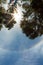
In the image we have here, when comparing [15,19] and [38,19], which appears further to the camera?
[15,19]

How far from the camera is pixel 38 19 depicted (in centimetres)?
1446

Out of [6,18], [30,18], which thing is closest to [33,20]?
[30,18]

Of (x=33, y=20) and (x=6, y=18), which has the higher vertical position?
(x=6, y=18)

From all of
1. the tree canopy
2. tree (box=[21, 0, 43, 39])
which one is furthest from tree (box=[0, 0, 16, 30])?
tree (box=[21, 0, 43, 39])

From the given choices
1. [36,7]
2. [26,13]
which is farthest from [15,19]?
[36,7]

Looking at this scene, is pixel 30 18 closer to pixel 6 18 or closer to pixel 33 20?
pixel 33 20

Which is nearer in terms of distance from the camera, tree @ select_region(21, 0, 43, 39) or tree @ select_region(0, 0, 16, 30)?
tree @ select_region(21, 0, 43, 39)

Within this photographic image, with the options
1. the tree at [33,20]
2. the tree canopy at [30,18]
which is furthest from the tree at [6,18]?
the tree at [33,20]

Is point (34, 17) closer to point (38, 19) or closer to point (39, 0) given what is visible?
point (38, 19)

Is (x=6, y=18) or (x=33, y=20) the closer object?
(x=33, y=20)

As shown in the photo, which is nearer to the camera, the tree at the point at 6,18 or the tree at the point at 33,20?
the tree at the point at 33,20

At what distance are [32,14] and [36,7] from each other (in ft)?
2.13

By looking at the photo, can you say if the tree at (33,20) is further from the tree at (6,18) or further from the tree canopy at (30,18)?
the tree at (6,18)

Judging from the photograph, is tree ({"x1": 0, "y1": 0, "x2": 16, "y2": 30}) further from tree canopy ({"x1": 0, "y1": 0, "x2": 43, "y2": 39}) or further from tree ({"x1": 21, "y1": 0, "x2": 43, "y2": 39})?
tree ({"x1": 21, "y1": 0, "x2": 43, "y2": 39})
